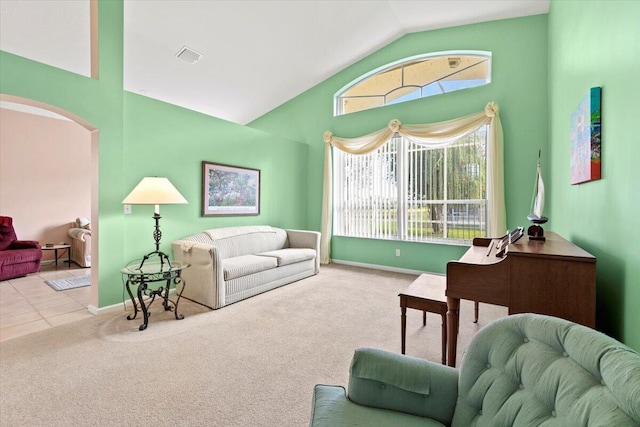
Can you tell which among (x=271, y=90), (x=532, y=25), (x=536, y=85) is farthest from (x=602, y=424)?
(x=271, y=90)

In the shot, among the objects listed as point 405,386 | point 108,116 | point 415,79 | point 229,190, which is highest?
point 415,79

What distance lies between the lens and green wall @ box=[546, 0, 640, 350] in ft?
3.94

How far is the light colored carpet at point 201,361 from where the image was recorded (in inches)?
63.7

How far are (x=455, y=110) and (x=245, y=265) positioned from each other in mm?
3748

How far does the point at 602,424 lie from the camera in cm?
58

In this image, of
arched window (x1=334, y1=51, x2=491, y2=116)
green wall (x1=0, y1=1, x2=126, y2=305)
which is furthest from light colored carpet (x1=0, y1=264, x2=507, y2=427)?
arched window (x1=334, y1=51, x2=491, y2=116)

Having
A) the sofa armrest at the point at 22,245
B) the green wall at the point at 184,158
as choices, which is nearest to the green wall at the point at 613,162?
the green wall at the point at 184,158

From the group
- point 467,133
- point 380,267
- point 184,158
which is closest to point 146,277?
point 184,158

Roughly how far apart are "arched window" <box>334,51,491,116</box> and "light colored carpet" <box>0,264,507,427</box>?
129 inches

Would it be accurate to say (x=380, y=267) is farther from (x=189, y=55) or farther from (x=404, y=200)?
(x=189, y=55)

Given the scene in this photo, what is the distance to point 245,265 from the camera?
11.4ft

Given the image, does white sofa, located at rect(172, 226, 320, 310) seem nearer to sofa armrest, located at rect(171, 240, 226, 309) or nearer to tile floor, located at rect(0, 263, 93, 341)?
sofa armrest, located at rect(171, 240, 226, 309)

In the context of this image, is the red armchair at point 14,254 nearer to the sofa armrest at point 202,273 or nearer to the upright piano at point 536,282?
the sofa armrest at point 202,273

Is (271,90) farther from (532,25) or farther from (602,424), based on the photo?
(602,424)
